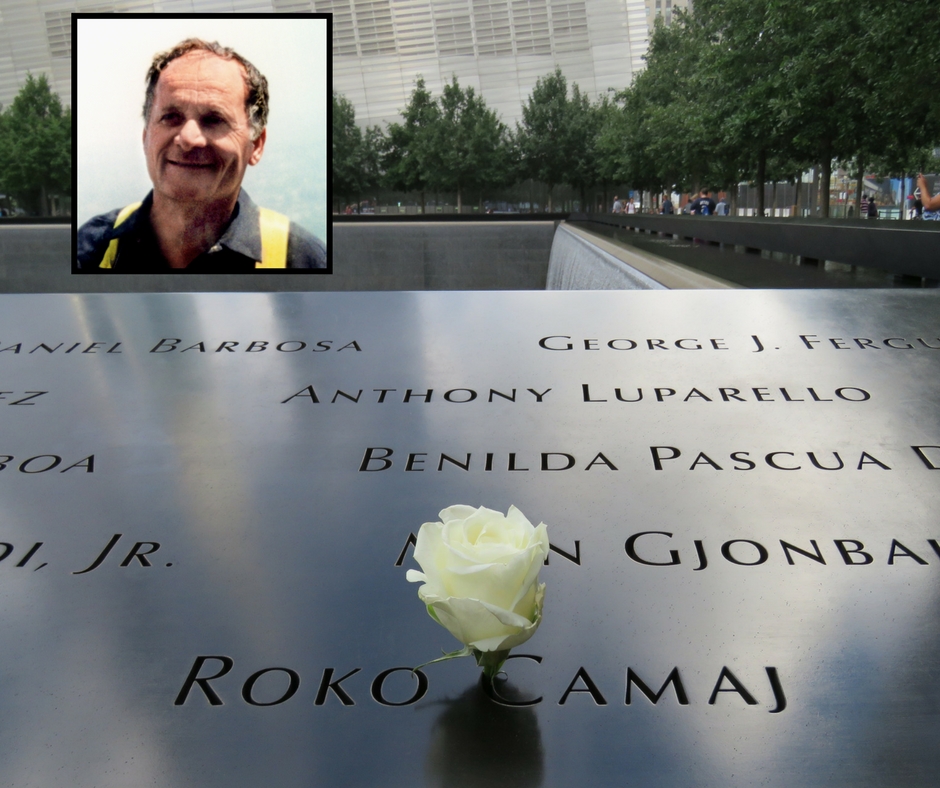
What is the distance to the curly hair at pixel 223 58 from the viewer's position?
207 inches

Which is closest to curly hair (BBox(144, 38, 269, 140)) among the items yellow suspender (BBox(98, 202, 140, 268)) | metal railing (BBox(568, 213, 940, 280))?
yellow suspender (BBox(98, 202, 140, 268))

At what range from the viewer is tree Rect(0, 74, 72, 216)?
122ft

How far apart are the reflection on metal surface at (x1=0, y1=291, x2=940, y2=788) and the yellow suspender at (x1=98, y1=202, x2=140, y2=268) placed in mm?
1439

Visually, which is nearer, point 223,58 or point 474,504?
point 474,504

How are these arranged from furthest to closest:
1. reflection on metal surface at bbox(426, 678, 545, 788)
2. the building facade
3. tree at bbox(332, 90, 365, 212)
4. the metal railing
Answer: the building facade
tree at bbox(332, 90, 365, 212)
the metal railing
reflection on metal surface at bbox(426, 678, 545, 788)

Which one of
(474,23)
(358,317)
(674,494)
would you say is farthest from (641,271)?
(474,23)

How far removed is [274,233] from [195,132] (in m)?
0.67

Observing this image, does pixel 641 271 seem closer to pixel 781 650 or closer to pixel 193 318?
pixel 193 318

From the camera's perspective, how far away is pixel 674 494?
2.41m

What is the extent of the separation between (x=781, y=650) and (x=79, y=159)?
495 centimetres

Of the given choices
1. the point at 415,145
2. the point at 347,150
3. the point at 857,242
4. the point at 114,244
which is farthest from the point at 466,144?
the point at 114,244

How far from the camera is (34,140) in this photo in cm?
3719

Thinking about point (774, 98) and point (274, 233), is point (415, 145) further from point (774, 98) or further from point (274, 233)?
point (274, 233)

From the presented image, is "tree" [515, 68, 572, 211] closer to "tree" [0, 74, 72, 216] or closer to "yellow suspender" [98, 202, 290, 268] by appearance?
"tree" [0, 74, 72, 216]
